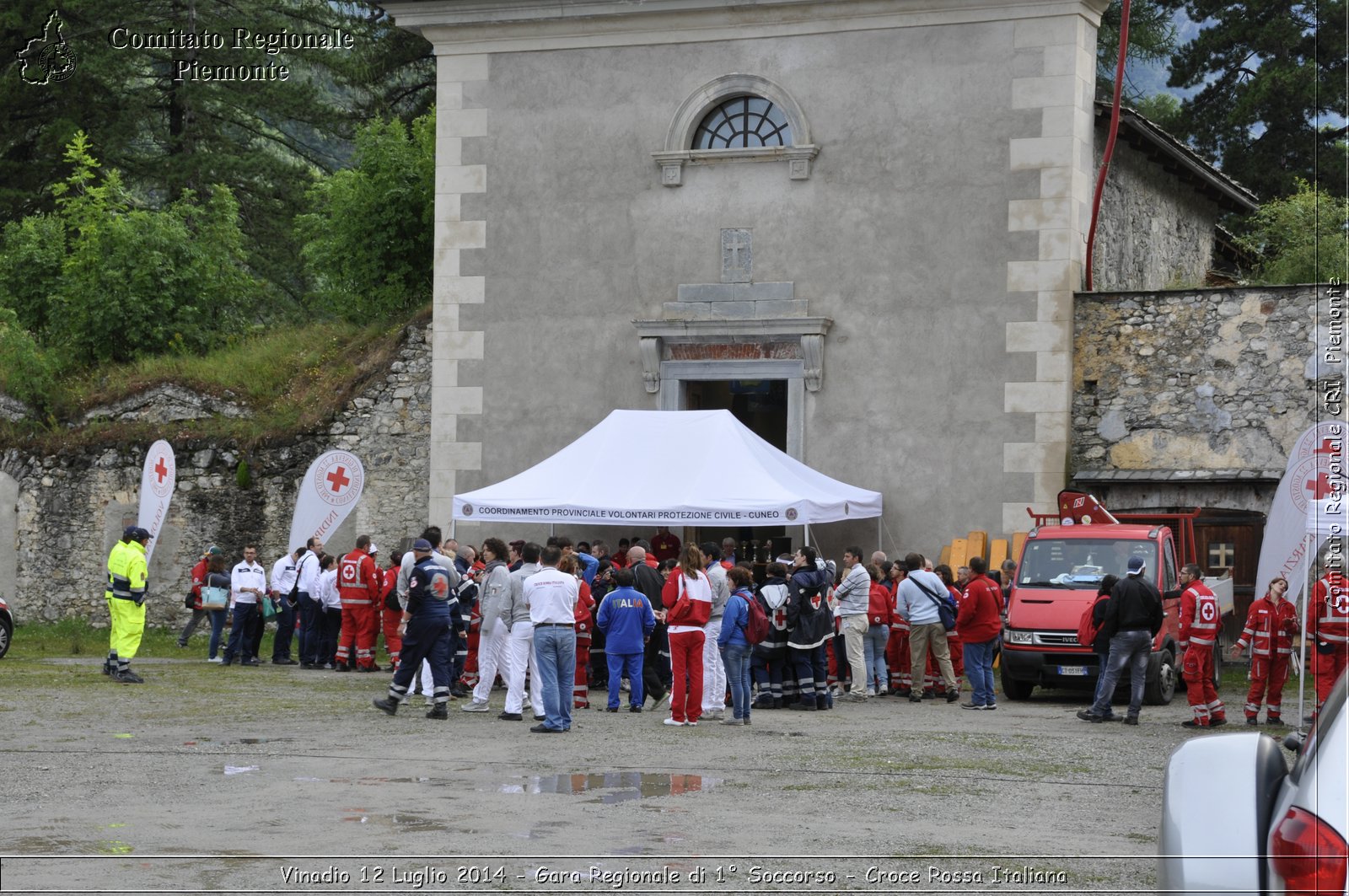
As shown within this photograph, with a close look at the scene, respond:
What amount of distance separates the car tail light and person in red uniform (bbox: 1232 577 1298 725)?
12237 millimetres

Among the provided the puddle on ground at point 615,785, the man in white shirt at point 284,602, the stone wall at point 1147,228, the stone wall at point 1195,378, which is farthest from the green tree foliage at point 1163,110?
the puddle on ground at point 615,785

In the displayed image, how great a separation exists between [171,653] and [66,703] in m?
7.13

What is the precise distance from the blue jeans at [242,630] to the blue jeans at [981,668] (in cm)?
896

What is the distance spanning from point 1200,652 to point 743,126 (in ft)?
34.3

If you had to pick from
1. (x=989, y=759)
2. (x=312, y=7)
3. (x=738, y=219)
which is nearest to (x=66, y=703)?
(x=989, y=759)

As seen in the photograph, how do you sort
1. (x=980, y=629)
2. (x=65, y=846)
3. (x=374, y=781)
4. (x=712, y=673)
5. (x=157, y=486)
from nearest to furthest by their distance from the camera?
(x=65, y=846) < (x=374, y=781) < (x=712, y=673) < (x=980, y=629) < (x=157, y=486)

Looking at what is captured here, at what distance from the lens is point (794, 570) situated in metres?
17.1

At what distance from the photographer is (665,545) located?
22.0 meters

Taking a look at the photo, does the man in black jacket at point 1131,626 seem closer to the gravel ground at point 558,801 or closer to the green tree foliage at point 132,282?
the gravel ground at point 558,801

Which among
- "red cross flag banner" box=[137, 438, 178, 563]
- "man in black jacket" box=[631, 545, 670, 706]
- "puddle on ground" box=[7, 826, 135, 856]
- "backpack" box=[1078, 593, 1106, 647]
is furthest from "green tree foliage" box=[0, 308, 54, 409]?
"puddle on ground" box=[7, 826, 135, 856]

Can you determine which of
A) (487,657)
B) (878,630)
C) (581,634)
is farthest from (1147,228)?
(487,657)

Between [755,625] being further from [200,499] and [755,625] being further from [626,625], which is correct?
[200,499]

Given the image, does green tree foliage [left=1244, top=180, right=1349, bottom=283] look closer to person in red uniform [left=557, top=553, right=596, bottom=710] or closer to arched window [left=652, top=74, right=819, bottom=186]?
arched window [left=652, top=74, right=819, bottom=186]

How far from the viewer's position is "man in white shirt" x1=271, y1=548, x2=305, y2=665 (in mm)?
21191
